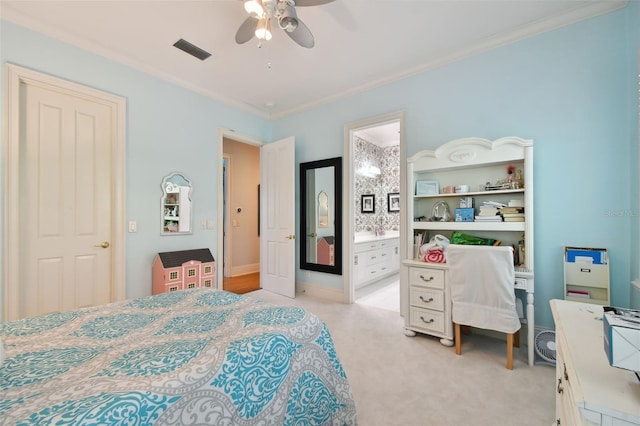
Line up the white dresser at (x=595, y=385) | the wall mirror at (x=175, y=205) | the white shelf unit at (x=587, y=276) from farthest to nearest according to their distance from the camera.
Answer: the wall mirror at (x=175, y=205) → the white shelf unit at (x=587, y=276) → the white dresser at (x=595, y=385)

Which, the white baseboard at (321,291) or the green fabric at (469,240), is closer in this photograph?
the green fabric at (469,240)

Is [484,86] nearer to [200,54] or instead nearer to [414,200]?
[414,200]

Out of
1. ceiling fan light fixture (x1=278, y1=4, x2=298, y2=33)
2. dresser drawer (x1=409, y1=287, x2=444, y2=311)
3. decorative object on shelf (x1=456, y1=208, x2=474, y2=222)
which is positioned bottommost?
dresser drawer (x1=409, y1=287, x2=444, y2=311)

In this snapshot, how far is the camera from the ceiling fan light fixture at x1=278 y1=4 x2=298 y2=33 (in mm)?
1774

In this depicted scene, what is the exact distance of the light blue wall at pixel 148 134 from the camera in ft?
7.91

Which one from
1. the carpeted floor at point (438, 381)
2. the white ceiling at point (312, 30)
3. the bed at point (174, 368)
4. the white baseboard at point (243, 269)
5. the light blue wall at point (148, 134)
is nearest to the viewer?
the bed at point (174, 368)

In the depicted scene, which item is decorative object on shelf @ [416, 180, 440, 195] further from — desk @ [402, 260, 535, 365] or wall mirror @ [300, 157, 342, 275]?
wall mirror @ [300, 157, 342, 275]

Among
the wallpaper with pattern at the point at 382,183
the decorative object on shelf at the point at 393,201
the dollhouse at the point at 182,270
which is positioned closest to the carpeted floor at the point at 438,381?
the dollhouse at the point at 182,270

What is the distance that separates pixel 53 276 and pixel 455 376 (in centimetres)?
350

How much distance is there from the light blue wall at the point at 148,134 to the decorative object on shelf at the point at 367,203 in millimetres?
2849

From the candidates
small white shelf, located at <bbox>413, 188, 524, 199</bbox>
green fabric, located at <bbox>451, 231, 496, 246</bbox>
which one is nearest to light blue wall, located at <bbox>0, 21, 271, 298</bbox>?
small white shelf, located at <bbox>413, 188, 524, 199</bbox>

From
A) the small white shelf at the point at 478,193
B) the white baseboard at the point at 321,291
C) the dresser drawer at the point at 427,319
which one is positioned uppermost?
the small white shelf at the point at 478,193

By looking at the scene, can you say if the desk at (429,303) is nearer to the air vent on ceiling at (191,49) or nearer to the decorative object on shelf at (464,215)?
the decorative object on shelf at (464,215)

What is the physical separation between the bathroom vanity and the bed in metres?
2.54
